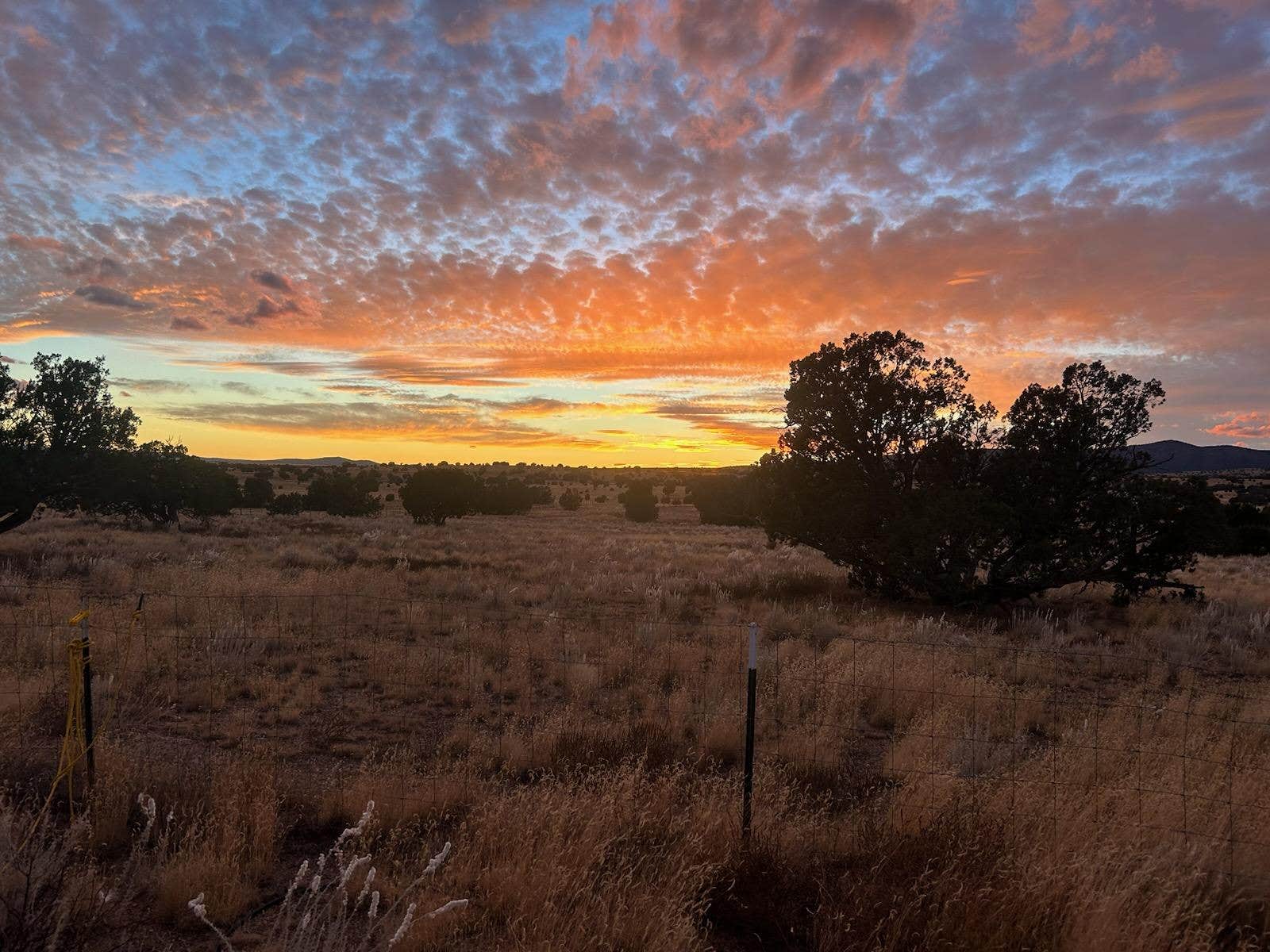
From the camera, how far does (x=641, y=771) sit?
7000 mm

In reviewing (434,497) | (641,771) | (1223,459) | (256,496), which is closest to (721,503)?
(434,497)

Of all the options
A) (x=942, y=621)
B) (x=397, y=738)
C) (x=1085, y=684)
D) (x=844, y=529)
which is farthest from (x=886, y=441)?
(x=397, y=738)

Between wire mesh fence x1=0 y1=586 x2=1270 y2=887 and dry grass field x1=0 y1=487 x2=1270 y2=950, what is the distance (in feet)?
0.18

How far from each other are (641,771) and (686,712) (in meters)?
2.32

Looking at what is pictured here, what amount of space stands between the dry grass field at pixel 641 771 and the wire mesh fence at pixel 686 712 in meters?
0.06

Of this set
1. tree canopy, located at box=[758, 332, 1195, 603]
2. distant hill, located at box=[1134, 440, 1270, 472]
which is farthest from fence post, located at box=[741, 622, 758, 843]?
distant hill, located at box=[1134, 440, 1270, 472]

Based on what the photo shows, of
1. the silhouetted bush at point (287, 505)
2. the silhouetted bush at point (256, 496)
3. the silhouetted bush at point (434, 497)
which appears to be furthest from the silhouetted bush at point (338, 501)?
the silhouetted bush at point (434, 497)

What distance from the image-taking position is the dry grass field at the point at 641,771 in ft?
14.7

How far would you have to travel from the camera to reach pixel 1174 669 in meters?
12.5

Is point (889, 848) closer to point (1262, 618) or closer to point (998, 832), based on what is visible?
point (998, 832)

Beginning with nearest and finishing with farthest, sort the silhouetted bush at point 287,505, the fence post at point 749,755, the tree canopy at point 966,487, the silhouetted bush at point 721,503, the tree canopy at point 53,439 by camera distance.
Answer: the fence post at point 749,755, the tree canopy at point 966,487, the tree canopy at point 53,439, the silhouetted bush at point 721,503, the silhouetted bush at point 287,505

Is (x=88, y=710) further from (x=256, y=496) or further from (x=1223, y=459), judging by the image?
(x=1223, y=459)

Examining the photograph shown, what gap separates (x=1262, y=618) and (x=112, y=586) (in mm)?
24979

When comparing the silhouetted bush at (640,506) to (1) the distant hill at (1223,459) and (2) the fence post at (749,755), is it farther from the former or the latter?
(1) the distant hill at (1223,459)
